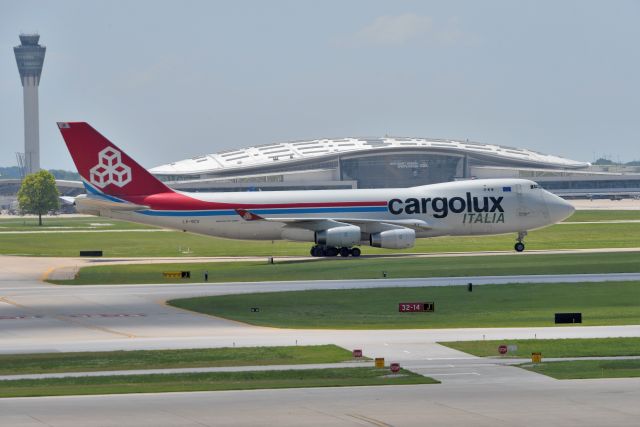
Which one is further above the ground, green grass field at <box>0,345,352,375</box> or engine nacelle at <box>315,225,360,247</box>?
engine nacelle at <box>315,225,360,247</box>

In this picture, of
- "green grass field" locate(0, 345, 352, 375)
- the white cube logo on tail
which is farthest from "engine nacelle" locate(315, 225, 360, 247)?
"green grass field" locate(0, 345, 352, 375)

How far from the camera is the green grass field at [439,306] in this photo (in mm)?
48344

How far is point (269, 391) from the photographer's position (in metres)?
32.2

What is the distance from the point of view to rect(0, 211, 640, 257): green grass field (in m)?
91.4

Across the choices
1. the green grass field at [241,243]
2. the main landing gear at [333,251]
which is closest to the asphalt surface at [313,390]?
the main landing gear at [333,251]

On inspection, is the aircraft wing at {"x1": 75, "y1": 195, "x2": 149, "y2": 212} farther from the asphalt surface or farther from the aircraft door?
the aircraft door

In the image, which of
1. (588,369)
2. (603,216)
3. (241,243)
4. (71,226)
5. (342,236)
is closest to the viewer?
(588,369)

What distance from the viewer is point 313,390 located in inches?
1270

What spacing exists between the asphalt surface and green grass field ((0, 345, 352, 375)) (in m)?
1.44

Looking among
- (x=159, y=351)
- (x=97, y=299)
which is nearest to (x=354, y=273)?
(x=97, y=299)

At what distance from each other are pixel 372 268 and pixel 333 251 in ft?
41.9

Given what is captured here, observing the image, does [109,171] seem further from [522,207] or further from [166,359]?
[166,359]

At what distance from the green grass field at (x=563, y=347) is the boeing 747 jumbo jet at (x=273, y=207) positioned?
40.1 meters

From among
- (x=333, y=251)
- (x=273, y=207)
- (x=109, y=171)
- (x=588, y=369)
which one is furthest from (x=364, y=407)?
(x=109, y=171)
